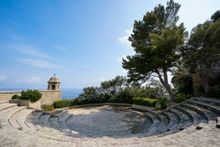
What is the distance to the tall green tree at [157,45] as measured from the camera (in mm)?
11430

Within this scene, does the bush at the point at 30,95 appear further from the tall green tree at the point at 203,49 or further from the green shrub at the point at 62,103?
the tall green tree at the point at 203,49

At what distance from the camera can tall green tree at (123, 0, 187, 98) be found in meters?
11.4

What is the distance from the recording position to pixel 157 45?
11.5 meters

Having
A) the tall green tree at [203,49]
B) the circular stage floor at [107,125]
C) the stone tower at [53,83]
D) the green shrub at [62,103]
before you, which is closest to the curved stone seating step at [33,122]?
the circular stage floor at [107,125]

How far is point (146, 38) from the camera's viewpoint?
47.0 ft

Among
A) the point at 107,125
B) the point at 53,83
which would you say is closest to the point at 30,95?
the point at 53,83

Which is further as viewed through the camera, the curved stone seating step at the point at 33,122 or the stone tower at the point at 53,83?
the stone tower at the point at 53,83

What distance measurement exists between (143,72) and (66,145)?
10248mm

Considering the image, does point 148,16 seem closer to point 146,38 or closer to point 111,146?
point 146,38

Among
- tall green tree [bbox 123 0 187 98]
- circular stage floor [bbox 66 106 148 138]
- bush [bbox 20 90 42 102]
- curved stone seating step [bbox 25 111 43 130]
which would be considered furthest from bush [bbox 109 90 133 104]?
curved stone seating step [bbox 25 111 43 130]

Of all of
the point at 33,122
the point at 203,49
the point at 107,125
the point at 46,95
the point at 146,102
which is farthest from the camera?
the point at 46,95

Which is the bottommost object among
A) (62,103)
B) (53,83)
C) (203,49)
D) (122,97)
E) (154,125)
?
(154,125)

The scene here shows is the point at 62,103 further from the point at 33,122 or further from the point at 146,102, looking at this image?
the point at 146,102

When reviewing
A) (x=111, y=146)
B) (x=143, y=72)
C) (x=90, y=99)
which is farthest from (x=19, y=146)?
(x=90, y=99)
